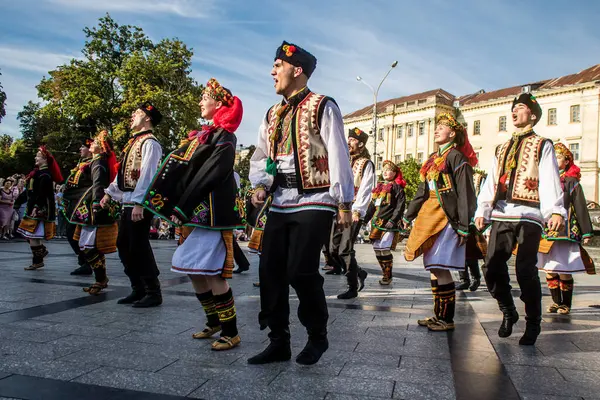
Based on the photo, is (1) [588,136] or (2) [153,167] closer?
(2) [153,167]

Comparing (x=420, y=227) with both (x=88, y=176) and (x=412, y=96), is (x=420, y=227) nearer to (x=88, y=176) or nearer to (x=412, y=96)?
(x=88, y=176)

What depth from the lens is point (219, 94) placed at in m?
4.70

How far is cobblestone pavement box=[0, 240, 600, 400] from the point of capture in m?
3.18

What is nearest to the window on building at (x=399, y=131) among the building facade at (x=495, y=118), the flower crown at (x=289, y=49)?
the building facade at (x=495, y=118)

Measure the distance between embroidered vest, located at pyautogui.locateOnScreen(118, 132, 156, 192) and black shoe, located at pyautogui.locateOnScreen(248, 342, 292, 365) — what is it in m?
3.11

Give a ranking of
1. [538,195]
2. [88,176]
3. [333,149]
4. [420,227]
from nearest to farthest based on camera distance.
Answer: [333,149]
[538,195]
[420,227]
[88,176]

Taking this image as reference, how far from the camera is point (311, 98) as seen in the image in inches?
155

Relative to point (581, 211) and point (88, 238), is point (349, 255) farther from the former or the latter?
point (88, 238)

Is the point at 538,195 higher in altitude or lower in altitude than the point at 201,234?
higher

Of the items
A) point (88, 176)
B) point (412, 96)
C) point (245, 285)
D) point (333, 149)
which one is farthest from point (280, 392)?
point (412, 96)

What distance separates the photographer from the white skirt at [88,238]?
7016 mm

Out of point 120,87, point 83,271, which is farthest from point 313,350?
point 120,87

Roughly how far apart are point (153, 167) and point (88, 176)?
2481mm

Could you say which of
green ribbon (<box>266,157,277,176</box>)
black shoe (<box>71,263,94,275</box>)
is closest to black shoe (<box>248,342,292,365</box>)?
green ribbon (<box>266,157,277,176</box>)
